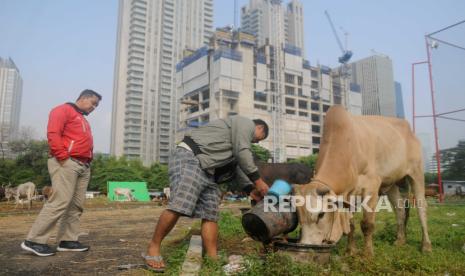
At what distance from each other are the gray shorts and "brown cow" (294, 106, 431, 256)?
100cm

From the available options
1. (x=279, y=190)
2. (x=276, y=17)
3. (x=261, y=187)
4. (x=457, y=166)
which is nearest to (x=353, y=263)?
(x=279, y=190)

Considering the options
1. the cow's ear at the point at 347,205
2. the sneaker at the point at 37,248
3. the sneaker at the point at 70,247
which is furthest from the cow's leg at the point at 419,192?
the sneaker at the point at 37,248

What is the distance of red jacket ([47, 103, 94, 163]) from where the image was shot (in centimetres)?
468

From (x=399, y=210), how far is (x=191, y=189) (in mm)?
4074

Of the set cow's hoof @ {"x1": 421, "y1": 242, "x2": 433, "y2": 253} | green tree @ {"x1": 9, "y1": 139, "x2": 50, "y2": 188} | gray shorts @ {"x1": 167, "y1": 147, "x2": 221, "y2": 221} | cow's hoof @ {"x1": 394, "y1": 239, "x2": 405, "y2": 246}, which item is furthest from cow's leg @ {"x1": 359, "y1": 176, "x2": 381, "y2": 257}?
green tree @ {"x1": 9, "y1": 139, "x2": 50, "y2": 188}

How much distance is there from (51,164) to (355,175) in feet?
13.0

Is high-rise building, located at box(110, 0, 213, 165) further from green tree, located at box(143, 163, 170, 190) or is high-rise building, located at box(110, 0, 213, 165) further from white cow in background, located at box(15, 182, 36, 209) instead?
→ white cow in background, located at box(15, 182, 36, 209)

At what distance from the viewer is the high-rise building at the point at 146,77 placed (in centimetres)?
11056

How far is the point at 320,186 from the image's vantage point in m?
3.86

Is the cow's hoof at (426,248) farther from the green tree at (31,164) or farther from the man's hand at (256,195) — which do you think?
the green tree at (31,164)

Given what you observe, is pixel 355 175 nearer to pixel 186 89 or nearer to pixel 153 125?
pixel 186 89

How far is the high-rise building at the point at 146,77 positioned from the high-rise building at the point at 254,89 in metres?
23.0

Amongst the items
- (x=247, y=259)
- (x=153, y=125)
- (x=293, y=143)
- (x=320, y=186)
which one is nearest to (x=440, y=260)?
(x=320, y=186)

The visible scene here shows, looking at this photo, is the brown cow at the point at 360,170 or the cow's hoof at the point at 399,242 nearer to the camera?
the brown cow at the point at 360,170
